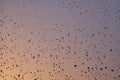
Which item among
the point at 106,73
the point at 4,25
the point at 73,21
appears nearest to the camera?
the point at 106,73

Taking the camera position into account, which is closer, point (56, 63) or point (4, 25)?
point (56, 63)

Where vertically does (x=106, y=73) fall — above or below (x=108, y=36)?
below

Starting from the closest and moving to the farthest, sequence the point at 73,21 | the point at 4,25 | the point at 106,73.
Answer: the point at 106,73
the point at 73,21
the point at 4,25

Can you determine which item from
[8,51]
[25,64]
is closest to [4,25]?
[8,51]

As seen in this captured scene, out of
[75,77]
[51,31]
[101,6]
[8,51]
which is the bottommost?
[75,77]

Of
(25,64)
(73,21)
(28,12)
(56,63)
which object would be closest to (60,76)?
(56,63)

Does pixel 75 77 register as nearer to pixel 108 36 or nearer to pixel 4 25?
pixel 108 36

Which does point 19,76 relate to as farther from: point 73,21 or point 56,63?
point 73,21
